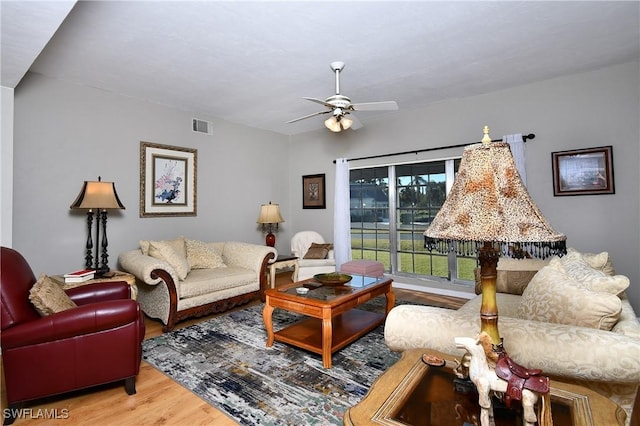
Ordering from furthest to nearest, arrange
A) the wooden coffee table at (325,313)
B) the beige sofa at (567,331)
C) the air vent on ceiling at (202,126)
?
the air vent on ceiling at (202,126)
the wooden coffee table at (325,313)
the beige sofa at (567,331)

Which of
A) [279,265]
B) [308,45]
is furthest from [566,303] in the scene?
[279,265]

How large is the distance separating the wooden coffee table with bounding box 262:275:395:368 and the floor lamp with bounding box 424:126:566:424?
1533 mm

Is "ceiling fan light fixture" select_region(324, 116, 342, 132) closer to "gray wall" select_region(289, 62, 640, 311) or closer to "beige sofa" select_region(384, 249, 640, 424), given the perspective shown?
"beige sofa" select_region(384, 249, 640, 424)

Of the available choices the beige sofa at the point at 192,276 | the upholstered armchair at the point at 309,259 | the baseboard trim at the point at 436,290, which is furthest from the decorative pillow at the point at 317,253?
the baseboard trim at the point at 436,290

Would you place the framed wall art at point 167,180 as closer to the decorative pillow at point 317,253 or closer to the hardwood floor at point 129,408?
the decorative pillow at point 317,253

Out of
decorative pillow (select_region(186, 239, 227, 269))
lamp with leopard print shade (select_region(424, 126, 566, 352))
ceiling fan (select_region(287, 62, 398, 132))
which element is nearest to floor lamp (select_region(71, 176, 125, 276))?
decorative pillow (select_region(186, 239, 227, 269))

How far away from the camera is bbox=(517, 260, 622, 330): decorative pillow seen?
1365 millimetres

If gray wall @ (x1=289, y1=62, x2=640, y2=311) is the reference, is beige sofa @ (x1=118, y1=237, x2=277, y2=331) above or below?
below

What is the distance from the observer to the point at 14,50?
7.53 ft

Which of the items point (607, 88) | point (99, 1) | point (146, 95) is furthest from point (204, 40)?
point (607, 88)

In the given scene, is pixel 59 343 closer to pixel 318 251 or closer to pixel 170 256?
pixel 170 256

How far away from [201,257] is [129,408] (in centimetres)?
220

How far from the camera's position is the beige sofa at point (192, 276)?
3170 mm

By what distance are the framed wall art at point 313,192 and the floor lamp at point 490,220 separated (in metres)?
4.64
